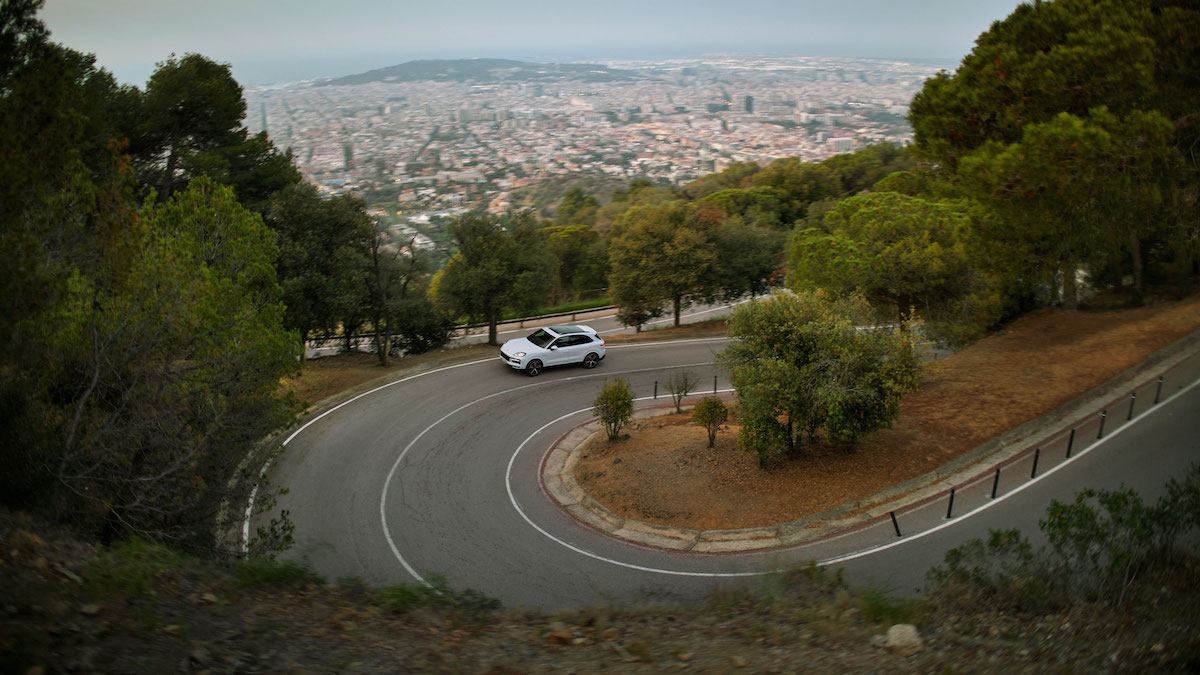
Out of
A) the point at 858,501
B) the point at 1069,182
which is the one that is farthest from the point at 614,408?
the point at 1069,182

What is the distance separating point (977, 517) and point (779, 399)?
3.79 m

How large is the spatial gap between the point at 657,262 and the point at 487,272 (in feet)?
22.0

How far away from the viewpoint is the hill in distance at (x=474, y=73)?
153125mm

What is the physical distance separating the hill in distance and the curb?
15226 centimetres

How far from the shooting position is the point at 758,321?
45.2ft

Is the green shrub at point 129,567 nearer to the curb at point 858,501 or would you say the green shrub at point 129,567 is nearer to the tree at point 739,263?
the curb at point 858,501

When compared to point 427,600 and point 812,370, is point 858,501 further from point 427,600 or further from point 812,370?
point 427,600

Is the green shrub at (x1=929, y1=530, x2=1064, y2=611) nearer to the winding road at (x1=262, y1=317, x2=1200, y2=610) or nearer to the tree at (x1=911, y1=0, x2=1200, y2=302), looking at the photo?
the winding road at (x1=262, y1=317, x2=1200, y2=610)

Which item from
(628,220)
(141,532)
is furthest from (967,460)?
(628,220)

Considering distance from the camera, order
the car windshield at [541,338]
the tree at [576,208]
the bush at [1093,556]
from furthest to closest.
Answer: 1. the tree at [576,208]
2. the car windshield at [541,338]
3. the bush at [1093,556]

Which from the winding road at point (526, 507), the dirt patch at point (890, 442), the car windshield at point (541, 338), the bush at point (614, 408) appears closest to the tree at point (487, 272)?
the car windshield at point (541, 338)

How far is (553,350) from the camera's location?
22344 millimetres

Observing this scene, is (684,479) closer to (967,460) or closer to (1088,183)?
(967,460)

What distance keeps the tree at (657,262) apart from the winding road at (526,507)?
9.23 metres
